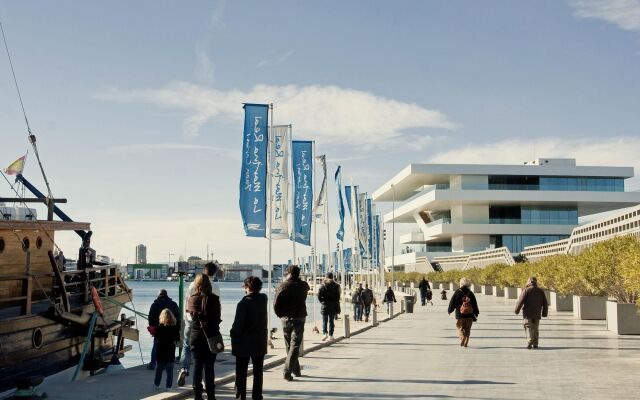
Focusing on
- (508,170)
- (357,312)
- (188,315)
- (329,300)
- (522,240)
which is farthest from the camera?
(508,170)

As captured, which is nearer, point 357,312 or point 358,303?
point 358,303

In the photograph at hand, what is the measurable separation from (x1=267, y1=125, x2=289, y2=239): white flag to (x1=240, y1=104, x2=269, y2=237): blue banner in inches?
38.1

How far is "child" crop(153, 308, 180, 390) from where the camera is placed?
1218cm

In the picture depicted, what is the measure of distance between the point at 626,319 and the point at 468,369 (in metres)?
10.6

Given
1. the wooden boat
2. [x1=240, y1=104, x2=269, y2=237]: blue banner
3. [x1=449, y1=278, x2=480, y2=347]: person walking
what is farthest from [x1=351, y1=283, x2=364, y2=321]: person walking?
the wooden boat

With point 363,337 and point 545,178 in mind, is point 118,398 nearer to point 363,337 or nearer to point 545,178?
point 363,337

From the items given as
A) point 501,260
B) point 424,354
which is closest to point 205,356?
point 424,354

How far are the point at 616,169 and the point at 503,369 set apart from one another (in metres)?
85.3

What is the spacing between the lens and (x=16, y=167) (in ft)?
71.1

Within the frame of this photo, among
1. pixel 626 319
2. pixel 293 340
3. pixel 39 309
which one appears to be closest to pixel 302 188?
pixel 626 319

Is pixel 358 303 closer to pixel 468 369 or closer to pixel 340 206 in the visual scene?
pixel 340 206

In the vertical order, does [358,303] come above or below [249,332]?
below

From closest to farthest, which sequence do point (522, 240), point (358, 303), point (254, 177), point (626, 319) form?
point (254, 177)
point (626, 319)
point (358, 303)
point (522, 240)

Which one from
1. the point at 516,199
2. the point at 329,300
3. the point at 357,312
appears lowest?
the point at 357,312
